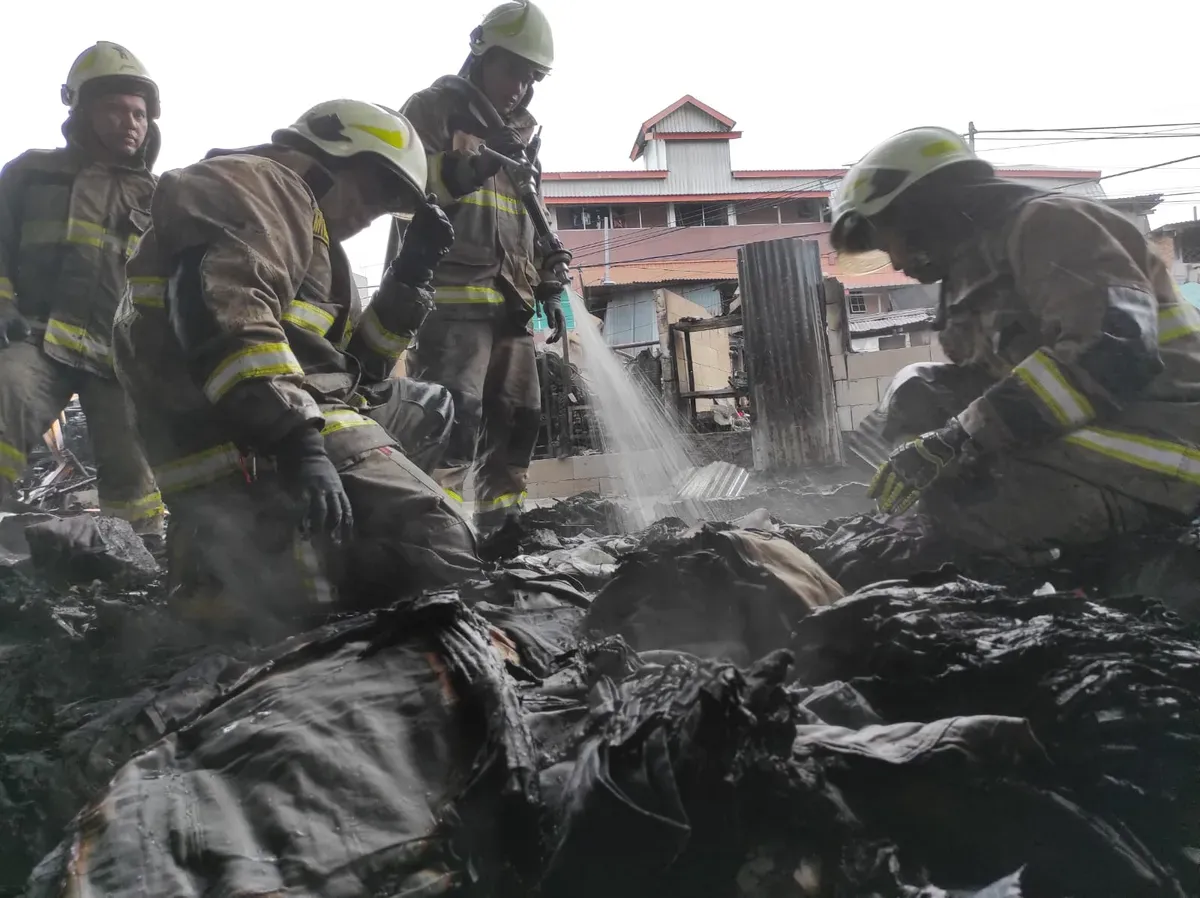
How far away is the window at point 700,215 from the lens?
21.8m

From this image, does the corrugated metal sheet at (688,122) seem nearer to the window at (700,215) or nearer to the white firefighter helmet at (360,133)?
the window at (700,215)

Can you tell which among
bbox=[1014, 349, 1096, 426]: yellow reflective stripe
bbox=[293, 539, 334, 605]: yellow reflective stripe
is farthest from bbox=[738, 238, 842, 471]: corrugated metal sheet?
bbox=[293, 539, 334, 605]: yellow reflective stripe

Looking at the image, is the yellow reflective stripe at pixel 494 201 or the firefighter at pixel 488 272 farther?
the yellow reflective stripe at pixel 494 201

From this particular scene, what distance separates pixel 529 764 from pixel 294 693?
0.43 metres

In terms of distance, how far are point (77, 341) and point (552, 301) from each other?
8.04ft

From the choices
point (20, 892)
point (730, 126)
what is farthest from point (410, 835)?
point (730, 126)

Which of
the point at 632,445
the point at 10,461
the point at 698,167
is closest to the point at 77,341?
the point at 10,461

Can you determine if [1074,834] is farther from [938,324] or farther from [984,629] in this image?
[938,324]

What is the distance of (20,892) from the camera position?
1146mm

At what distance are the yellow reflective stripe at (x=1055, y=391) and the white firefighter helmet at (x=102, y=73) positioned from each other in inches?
164

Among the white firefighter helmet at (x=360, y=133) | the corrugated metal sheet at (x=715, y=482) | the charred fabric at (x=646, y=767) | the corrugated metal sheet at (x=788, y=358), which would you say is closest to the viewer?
the charred fabric at (x=646, y=767)

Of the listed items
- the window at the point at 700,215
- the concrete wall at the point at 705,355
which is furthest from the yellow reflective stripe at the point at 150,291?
the window at the point at 700,215

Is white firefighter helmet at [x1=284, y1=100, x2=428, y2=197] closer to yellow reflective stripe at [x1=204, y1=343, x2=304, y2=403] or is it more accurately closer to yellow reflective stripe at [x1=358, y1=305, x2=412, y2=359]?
yellow reflective stripe at [x1=358, y1=305, x2=412, y2=359]

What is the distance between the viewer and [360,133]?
229 cm
